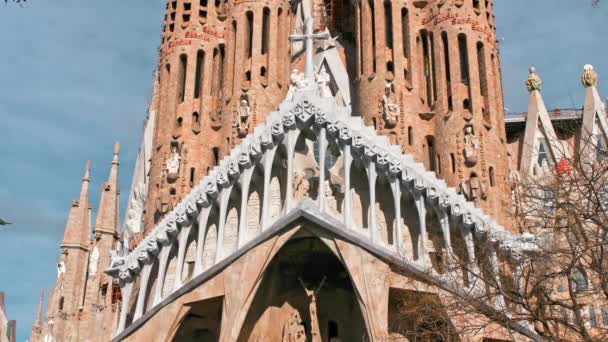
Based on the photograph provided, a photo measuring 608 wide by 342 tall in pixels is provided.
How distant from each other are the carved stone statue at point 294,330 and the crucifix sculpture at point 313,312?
11.5 inches

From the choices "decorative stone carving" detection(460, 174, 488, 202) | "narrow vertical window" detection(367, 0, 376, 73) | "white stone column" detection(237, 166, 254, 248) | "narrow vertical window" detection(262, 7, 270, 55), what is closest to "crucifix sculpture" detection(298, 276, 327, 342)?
"white stone column" detection(237, 166, 254, 248)

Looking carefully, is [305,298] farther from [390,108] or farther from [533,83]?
[533,83]

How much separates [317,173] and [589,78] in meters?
15.5

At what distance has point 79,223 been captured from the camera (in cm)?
3741

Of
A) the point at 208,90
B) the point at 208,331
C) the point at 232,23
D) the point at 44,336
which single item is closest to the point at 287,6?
the point at 232,23

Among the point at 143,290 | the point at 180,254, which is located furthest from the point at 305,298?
the point at 143,290

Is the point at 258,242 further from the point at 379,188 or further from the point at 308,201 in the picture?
the point at 379,188

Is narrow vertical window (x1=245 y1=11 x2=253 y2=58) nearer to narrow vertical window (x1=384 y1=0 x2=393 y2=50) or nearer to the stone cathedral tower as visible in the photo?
the stone cathedral tower

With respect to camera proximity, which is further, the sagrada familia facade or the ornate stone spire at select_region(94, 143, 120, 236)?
the ornate stone spire at select_region(94, 143, 120, 236)

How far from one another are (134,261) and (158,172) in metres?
4.77

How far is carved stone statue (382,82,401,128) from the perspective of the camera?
24789 mm

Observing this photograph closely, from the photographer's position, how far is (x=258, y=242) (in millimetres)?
20703

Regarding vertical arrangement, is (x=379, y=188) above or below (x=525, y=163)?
below

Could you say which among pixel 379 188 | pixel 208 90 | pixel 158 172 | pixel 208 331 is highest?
pixel 208 90
